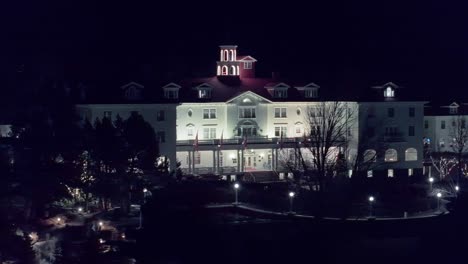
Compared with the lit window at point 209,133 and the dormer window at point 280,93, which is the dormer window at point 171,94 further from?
the dormer window at point 280,93

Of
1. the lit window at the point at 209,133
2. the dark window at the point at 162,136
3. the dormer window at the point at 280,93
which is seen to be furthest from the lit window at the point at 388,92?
the dark window at the point at 162,136

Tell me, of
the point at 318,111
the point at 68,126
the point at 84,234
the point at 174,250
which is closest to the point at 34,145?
the point at 68,126

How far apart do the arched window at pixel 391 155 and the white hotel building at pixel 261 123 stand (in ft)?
0.23

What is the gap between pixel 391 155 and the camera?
181 feet

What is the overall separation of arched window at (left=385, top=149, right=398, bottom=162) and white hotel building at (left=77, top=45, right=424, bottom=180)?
0.07 meters

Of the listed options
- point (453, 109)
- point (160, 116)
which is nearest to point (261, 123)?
point (160, 116)

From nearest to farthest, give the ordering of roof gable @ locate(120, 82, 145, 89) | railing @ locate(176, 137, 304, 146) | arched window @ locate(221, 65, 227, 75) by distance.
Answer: roof gable @ locate(120, 82, 145, 89)
railing @ locate(176, 137, 304, 146)
arched window @ locate(221, 65, 227, 75)

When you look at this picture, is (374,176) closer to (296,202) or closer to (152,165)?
(296,202)

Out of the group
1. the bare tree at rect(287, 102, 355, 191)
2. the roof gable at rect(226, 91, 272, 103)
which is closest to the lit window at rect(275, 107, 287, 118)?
the roof gable at rect(226, 91, 272, 103)

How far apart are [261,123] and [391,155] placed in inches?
362

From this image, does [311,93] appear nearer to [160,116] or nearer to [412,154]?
[412,154]

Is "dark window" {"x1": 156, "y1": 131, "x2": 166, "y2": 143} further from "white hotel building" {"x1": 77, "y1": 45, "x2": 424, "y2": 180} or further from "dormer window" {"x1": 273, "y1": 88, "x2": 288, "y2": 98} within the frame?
"dormer window" {"x1": 273, "y1": 88, "x2": 288, "y2": 98}

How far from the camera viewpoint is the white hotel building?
52.6 metres

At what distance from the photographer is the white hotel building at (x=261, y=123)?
52631 millimetres
